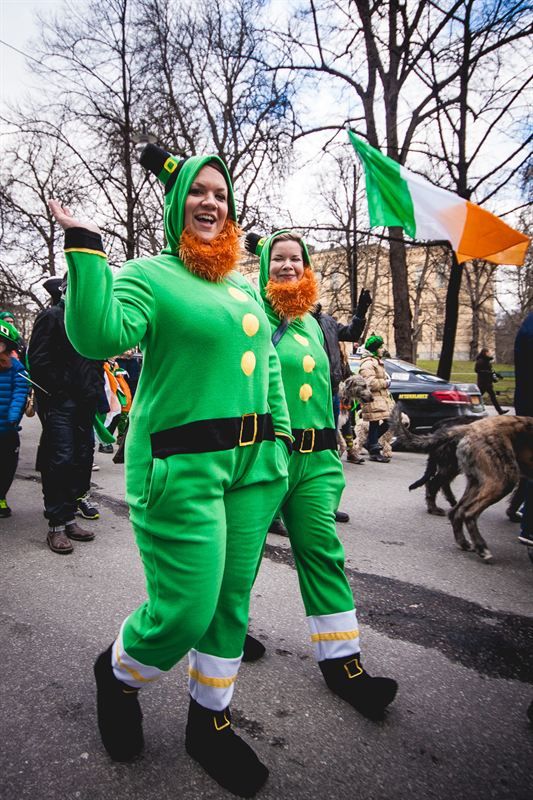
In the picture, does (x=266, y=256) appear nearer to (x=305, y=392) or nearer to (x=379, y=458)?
(x=305, y=392)

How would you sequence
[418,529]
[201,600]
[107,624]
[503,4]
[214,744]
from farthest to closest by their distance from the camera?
[503,4] → [418,529] → [107,624] → [214,744] → [201,600]

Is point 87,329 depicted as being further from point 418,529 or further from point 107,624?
→ point 418,529

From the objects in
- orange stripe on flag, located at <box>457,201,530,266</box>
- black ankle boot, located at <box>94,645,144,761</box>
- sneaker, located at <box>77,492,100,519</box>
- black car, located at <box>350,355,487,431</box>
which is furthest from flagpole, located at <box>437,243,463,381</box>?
black ankle boot, located at <box>94,645,144,761</box>

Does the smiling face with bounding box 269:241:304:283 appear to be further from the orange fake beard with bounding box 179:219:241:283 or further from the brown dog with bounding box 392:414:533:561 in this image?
the brown dog with bounding box 392:414:533:561

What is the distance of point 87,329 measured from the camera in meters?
1.48

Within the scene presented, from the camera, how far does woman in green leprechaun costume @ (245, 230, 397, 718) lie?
227cm

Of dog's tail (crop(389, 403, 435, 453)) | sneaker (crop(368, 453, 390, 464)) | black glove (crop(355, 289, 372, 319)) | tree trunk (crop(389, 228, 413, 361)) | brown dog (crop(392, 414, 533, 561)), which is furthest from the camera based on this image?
tree trunk (crop(389, 228, 413, 361))

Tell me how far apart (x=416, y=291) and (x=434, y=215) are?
3335cm

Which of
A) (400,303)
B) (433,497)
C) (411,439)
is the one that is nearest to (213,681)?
(411,439)

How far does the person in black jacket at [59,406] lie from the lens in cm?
440

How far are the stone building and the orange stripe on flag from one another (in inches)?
106

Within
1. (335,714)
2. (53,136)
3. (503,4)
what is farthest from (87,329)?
(53,136)

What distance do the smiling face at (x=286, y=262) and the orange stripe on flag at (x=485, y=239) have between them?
3.72 meters

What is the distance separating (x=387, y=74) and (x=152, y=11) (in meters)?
7.60
